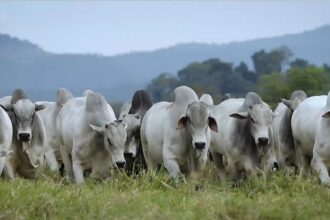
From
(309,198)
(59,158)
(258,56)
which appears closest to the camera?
(309,198)

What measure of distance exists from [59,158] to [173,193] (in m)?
4.30

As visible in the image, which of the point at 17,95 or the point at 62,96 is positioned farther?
the point at 62,96

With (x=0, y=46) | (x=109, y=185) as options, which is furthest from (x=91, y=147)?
(x=0, y=46)

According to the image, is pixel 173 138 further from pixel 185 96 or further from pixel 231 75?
pixel 231 75

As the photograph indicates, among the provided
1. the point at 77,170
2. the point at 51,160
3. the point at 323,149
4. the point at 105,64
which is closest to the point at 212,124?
the point at 323,149

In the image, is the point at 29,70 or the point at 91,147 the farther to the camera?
the point at 29,70

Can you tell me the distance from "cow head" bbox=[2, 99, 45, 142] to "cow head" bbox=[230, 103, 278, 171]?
2.25 m

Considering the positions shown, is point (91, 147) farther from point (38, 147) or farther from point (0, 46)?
point (0, 46)

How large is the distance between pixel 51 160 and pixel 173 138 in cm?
298

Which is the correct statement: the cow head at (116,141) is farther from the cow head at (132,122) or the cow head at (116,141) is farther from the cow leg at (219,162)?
the cow leg at (219,162)

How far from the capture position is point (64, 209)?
6.89 metres

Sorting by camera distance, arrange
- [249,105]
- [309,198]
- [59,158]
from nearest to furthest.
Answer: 1. [309,198]
2. [249,105]
3. [59,158]

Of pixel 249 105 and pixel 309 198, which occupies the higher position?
pixel 249 105

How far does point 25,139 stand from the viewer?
9.35m
